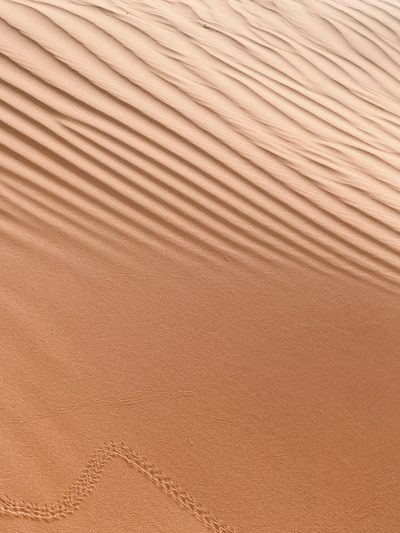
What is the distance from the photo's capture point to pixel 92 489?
2000mm

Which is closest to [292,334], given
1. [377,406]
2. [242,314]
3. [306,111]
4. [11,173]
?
[242,314]

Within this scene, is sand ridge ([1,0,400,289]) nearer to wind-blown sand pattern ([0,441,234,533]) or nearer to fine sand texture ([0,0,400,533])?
fine sand texture ([0,0,400,533])

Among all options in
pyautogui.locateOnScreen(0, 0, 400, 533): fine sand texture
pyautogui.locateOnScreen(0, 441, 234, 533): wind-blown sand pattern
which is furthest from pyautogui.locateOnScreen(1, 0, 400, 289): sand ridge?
pyautogui.locateOnScreen(0, 441, 234, 533): wind-blown sand pattern

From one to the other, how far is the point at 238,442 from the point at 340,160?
2.13 m

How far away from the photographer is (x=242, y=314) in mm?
2693

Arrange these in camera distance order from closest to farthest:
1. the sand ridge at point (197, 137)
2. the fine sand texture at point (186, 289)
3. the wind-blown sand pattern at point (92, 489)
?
1. the wind-blown sand pattern at point (92, 489)
2. the fine sand texture at point (186, 289)
3. the sand ridge at point (197, 137)

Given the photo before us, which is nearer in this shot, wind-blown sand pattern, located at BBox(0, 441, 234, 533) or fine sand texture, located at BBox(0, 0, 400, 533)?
wind-blown sand pattern, located at BBox(0, 441, 234, 533)

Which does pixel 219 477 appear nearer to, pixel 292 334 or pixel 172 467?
pixel 172 467

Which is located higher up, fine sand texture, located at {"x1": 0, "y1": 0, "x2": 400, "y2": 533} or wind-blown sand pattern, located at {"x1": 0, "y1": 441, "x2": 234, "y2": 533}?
fine sand texture, located at {"x1": 0, "y1": 0, "x2": 400, "y2": 533}

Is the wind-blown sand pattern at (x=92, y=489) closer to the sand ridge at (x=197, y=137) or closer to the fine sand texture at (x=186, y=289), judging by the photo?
the fine sand texture at (x=186, y=289)

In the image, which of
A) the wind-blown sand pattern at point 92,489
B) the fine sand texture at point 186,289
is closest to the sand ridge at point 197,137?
the fine sand texture at point 186,289

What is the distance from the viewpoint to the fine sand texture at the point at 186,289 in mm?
2096

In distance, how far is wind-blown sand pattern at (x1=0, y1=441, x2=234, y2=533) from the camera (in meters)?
1.91

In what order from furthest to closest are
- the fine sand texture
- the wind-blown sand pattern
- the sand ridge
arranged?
the sand ridge → the fine sand texture → the wind-blown sand pattern
